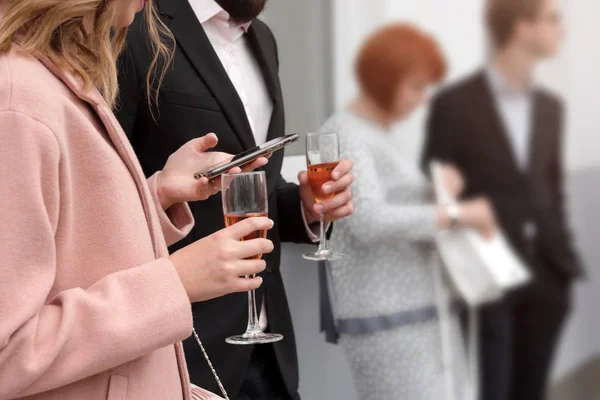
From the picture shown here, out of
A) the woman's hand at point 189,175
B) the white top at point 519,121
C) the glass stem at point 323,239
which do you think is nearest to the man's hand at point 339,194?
the glass stem at point 323,239

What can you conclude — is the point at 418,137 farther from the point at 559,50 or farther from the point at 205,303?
the point at 205,303

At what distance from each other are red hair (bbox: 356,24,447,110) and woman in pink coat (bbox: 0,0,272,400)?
0.83 feet

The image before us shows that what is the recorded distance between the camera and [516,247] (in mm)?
974

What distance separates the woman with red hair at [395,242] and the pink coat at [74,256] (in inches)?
12.8

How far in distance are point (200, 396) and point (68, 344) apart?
33cm

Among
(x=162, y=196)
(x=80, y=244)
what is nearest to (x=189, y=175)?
(x=162, y=196)

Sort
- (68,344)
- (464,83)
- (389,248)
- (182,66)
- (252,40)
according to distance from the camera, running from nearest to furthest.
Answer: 1. (464,83)
2. (68,344)
3. (389,248)
4. (182,66)
5. (252,40)

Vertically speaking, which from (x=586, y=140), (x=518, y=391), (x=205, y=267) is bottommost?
(x=518, y=391)

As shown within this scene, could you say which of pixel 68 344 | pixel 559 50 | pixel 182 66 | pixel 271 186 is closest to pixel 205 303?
pixel 271 186

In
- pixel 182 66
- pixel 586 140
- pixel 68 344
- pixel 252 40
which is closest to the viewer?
pixel 586 140

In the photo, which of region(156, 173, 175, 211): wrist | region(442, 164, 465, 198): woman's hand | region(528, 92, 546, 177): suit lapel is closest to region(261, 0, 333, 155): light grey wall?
region(156, 173, 175, 211): wrist

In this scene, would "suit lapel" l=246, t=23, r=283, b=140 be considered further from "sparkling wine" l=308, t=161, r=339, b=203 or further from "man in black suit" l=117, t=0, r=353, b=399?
"sparkling wine" l=308, t=161, r=339, b=203

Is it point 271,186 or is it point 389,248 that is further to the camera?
point 271,186

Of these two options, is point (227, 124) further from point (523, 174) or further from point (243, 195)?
point (523, 174)
